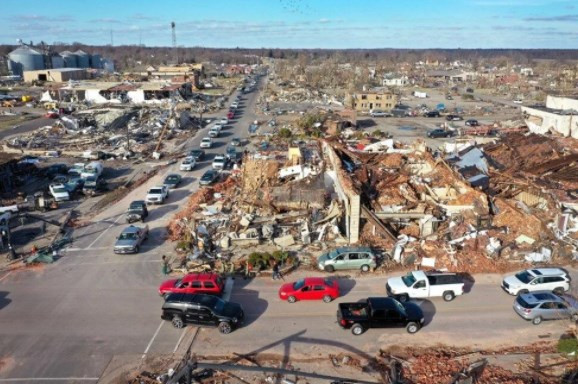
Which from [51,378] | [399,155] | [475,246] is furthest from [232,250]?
[399,155]

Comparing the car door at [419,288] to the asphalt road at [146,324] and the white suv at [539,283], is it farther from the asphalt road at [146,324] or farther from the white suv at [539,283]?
the white suv at [539,283]

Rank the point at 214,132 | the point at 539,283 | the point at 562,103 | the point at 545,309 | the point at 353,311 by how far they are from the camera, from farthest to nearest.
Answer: the point at 562,103
the point at 214,132
the point at 539,283
the point at 545,309
the point at 353,311

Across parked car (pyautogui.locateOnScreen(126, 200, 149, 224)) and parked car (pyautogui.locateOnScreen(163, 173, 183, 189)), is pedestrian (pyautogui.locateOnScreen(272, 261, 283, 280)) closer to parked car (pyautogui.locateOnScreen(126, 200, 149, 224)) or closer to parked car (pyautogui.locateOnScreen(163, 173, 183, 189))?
parked car (pyautogui.locateOnScreen(126, 200, 149, 224))

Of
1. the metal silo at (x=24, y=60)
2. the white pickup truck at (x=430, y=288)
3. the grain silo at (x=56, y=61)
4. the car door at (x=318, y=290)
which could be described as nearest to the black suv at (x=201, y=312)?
the car door at (x=318, y=290)

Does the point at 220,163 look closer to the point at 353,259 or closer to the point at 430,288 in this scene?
the point at 353,259

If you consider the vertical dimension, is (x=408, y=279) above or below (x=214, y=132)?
below

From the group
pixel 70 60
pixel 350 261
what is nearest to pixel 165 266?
pixel 350 261

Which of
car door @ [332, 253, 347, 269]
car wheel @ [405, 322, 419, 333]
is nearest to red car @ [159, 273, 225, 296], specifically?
car door @ [332, 253, 347, 269]
